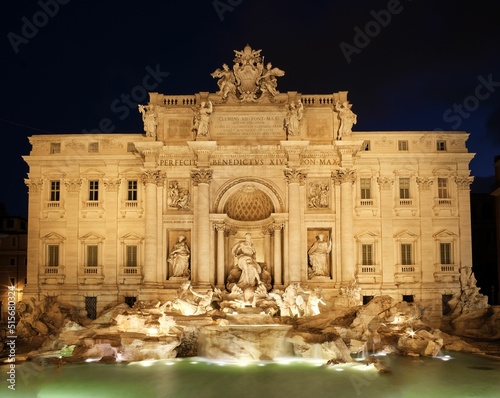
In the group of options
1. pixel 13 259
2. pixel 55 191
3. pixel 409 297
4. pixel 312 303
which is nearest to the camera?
pixel 312 303

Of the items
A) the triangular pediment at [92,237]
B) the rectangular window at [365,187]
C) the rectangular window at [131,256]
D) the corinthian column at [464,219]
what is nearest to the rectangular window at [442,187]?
the corinthian column at [464,219]

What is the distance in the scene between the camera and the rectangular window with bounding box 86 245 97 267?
3472 centimetres

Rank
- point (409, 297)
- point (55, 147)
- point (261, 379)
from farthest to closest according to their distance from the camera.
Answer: point (55, 147), point (409, 297), point (261, 379)

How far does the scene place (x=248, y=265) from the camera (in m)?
31.3

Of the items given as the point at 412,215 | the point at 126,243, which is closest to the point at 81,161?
the point at 126,243

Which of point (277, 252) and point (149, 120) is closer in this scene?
point (277, 252)

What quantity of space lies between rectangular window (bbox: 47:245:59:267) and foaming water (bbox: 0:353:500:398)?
1361 centimetres

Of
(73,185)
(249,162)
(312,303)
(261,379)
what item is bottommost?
(261,379)

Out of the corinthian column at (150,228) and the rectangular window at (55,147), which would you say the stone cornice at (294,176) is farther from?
the rectangular window at (55,147)

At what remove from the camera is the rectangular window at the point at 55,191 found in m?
35.1

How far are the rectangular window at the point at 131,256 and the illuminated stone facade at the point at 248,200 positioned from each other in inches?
2.6

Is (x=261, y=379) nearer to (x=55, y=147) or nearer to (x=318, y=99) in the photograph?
(x=318, y=99)

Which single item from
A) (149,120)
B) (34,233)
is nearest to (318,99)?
(149,120)

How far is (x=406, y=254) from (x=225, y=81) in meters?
14.9
